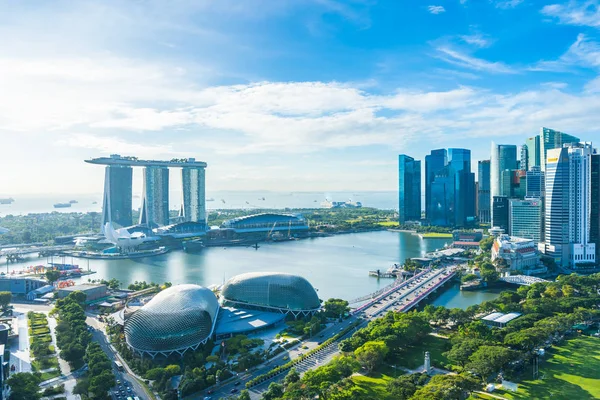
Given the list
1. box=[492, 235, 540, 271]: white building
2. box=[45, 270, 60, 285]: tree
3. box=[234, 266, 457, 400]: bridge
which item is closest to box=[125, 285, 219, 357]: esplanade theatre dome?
box=[234, 266, 457, 400]: bridge

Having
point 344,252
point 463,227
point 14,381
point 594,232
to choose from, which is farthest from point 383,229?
point 14,381

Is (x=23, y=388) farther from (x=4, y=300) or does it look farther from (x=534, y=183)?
(x=534, y=183)

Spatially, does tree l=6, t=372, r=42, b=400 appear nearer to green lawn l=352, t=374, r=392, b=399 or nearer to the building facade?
green lawn l=352, t=374, r=392, b=399

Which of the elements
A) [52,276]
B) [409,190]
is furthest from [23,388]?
[409,190]

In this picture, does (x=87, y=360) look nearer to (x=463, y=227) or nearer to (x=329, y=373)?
(x=329, y=373)

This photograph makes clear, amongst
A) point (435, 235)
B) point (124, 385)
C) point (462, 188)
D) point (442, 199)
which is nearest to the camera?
point (124, 385)

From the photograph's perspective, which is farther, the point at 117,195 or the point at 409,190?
the point at 409,190

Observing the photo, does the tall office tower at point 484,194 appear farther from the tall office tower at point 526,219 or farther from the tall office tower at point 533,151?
the tall office tower at point 526,219

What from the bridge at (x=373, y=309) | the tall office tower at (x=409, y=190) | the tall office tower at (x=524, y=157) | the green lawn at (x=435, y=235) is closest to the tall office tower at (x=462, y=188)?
the tall office tower at (x=409, y=190)
